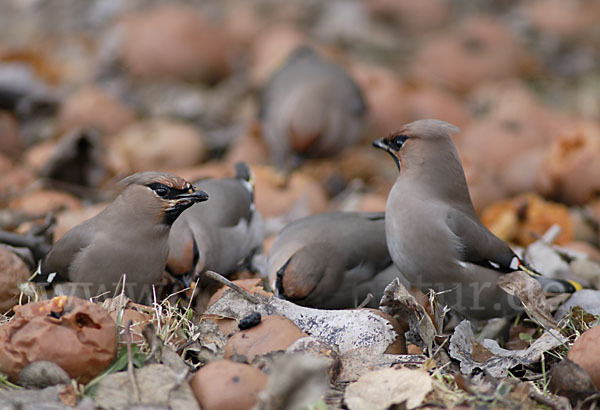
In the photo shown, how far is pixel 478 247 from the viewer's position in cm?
372

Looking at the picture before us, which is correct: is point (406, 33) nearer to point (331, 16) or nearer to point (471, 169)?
point (331, 16)

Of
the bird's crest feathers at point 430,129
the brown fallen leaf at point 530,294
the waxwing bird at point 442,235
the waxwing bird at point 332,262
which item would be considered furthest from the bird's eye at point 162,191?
the brown fallen leaf at point 530,294

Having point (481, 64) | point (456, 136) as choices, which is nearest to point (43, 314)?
point (456, 136)

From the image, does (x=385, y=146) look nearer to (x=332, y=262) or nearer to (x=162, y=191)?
(x=332, y=262)

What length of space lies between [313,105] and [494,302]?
9.30ft

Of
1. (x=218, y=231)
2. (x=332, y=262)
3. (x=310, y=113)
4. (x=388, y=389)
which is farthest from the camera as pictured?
(x=310, y=113)

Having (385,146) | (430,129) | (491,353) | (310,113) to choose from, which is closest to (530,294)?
(491,353)

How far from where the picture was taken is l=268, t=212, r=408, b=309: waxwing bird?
150 inches

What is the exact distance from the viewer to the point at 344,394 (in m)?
2.86

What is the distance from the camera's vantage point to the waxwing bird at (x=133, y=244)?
354 centimetres

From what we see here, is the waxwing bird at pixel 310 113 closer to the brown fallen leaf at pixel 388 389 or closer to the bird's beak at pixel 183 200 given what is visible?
the bird's beak at pixel 183 200

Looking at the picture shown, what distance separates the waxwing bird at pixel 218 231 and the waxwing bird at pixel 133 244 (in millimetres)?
216

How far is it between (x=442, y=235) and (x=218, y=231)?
1.21 m

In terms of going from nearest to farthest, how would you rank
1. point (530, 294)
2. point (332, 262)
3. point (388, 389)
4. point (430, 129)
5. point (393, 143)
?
1. point (388, 389)
2. point (530, 294)
3. point (430, 129)
4. point (393, 143)
5. point (332, 262)
